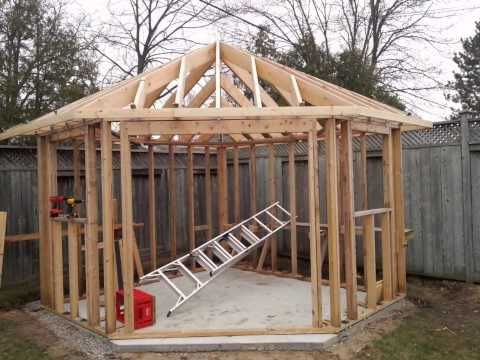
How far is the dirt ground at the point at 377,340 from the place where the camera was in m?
4.04

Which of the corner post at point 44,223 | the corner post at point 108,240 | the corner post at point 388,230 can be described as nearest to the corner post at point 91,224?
the corner post at point 108,240

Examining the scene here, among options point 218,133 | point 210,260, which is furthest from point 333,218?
point 210,260

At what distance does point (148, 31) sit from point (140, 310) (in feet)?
34.1

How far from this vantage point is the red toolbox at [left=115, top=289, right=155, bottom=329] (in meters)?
4.60

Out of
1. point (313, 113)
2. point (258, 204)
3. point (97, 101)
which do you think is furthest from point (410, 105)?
point (97, 101)

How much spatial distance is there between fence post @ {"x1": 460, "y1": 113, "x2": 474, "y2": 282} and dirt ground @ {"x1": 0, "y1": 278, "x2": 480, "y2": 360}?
65 centimetres

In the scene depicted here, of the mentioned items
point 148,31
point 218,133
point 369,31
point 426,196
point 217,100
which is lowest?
point 426,196

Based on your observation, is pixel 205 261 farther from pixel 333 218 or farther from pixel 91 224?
pixel 333 218

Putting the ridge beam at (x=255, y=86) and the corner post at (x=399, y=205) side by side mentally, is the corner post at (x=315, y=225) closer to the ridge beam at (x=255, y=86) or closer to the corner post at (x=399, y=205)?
the ridge beam at (x=255, y=86)

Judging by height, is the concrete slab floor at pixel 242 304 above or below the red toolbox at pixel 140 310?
below

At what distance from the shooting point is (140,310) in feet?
15.2

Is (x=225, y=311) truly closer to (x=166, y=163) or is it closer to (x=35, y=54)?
(x=166, y=163)

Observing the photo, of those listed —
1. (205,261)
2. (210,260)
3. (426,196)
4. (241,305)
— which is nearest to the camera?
(241,305)

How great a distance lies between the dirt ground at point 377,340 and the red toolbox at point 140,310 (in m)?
0.46
